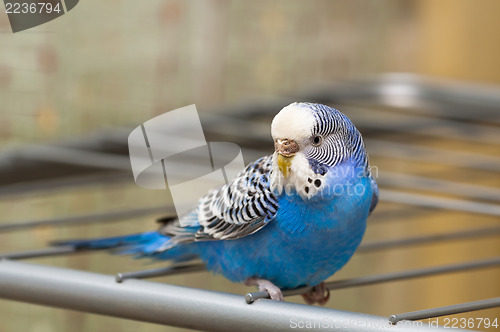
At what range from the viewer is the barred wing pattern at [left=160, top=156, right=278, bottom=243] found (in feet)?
1.66

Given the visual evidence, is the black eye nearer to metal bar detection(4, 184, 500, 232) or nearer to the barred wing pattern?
the barred wing pattern

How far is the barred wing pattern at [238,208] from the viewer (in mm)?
505

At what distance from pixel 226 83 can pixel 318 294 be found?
1002 millimetres

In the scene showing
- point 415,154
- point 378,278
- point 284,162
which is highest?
point 284,162

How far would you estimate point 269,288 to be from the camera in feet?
1.68

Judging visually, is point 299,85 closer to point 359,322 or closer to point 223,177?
point 223,177

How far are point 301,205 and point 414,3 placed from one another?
1.42 m

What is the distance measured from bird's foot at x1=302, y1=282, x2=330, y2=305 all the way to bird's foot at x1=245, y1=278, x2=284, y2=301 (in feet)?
0.18

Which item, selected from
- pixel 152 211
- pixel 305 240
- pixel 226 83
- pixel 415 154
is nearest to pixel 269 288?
pixel 305 240

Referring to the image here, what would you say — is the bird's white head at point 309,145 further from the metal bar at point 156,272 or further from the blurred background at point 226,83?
the blurred background at point 226,83

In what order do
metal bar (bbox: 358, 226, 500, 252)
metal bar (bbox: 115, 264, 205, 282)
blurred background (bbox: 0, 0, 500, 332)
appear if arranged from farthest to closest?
blurred background (bbox: 0, 0, 500, 332) < metal bar (bbox: 358, 226, 500, 252) < metal bar (bbox: 115, 264, 205, 282)

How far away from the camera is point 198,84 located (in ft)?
4.83

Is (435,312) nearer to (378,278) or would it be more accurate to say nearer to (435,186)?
(378,278)

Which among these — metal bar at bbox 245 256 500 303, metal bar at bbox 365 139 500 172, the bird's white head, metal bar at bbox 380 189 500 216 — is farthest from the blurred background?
the bird's white head
